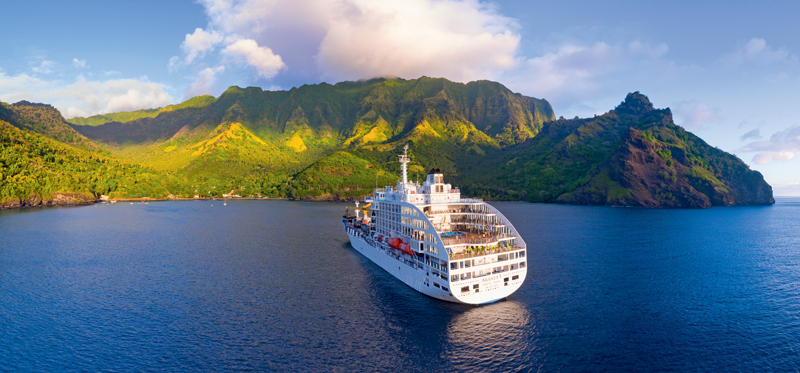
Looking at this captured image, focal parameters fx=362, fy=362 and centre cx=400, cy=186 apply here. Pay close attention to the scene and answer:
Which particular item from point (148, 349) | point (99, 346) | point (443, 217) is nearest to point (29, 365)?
point (99, 346)

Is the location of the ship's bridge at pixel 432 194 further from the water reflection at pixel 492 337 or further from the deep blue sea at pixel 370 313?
the water reflection at pixel 492 337

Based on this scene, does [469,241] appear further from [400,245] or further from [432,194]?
[400,245]

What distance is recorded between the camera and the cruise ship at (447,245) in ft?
143

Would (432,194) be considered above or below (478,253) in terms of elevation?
above

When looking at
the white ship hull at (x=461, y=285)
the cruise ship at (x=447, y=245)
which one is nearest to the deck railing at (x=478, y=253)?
the cruise ship at (x=447, y=245)

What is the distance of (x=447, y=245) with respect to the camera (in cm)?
4528

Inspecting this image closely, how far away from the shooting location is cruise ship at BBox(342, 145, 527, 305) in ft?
143

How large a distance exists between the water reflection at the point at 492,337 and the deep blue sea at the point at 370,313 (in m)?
0.20

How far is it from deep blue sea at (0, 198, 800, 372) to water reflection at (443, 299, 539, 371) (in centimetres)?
20

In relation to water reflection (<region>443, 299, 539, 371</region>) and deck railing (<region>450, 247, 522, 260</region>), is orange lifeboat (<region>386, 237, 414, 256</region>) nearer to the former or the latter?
deck railing (<region>450, 247, 522, 260</region>)

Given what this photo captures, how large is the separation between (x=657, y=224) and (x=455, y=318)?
419 ft

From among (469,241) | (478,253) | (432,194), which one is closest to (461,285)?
(478,253)

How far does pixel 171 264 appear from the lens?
71.4m

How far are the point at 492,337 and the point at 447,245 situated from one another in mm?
12003
